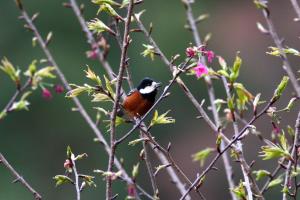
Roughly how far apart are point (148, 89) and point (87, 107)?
1076 centimetres

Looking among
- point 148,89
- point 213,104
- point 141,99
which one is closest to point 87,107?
point 148,89

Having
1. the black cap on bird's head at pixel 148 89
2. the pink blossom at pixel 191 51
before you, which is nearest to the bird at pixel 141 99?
the black cap on bird's head at pixel 148 89

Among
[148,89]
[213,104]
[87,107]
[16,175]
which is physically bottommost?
[87,107]

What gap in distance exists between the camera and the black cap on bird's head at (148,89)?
4.27m

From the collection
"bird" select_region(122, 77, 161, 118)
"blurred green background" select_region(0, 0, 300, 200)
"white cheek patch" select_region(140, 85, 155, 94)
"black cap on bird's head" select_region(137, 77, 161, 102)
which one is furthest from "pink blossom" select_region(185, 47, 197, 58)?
"blurred green background" select_region(0, 0, 300, 200)

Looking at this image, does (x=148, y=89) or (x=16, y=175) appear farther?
(x=148, y=89)

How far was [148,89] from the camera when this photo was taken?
4383mm

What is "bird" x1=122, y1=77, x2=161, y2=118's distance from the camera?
4027mm

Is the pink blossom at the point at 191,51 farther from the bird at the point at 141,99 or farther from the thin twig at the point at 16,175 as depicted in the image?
the bird at the point at 141,99

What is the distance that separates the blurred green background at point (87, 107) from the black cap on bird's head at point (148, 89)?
10354 millimetres

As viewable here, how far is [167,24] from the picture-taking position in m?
16.9

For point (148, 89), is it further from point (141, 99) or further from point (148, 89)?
point (141, 99)

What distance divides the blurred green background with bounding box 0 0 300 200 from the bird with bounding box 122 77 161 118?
10.4m

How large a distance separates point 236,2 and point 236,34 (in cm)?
125
